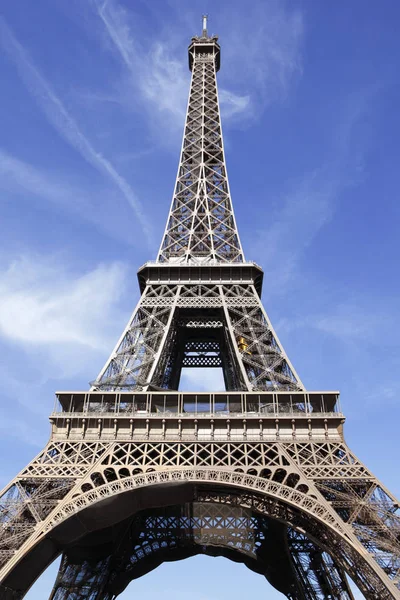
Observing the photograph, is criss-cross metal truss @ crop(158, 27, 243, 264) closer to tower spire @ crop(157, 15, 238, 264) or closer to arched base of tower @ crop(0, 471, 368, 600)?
tower spire @ crop(157, 15, 238, 264)

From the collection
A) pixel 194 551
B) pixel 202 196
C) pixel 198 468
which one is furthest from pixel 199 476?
pixel 202 196

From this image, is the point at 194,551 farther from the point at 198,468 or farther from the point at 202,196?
the point at 202,196

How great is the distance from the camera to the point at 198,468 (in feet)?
78.7

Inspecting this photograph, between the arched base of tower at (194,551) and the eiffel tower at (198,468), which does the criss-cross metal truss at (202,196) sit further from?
the arched base of tower at (194,551)

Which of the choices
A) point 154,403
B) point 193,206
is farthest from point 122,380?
point 193,206

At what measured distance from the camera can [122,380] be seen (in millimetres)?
28141

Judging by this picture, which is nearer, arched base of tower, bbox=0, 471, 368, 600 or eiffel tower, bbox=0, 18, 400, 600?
eiffel tower, bbox=0, 18, 400, 600

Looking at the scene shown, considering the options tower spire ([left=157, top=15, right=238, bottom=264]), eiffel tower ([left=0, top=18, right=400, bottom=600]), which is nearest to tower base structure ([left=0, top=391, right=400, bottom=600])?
eiffel tower ([left=0, top=18, right=400, bottom=600])

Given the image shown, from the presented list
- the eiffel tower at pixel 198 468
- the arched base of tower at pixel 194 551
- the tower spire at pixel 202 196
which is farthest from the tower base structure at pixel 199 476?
the tower spire at pixel 202 196

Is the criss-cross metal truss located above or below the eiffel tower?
above

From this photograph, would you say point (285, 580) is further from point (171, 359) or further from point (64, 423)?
point (64, 423)

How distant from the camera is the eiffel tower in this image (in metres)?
22.6

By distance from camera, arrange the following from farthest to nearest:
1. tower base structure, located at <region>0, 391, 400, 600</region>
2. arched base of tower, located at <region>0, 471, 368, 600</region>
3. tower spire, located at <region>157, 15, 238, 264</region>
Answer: tower spire, located at <region>157, 15, 238, 264</region> < arched base of tower, located at <region>0, 471, 368, 600</region> < tower base structure, located at <region>0, 391, 400, 600</region>

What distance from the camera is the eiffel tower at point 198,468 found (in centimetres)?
2262
